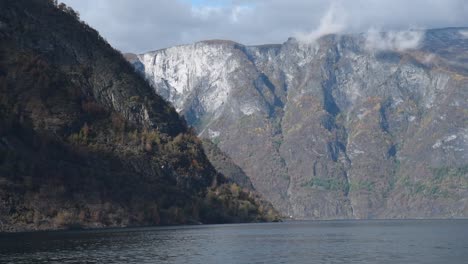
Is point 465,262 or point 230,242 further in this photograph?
point 230,242

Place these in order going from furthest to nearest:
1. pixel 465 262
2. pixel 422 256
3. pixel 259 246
Result: pixel 259 246 → pixel 422 256 → pixel 465 262

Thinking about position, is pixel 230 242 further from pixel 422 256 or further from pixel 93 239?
pixel 422 256

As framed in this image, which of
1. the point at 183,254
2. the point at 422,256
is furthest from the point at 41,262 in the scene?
the point at 422,256

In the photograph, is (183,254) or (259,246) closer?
(183,254)

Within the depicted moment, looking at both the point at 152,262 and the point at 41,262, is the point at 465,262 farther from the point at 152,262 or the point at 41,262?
the point at 41,262

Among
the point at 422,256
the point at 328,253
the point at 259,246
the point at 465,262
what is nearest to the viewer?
the point at 465,262

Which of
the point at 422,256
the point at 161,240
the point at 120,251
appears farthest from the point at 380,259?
the point at 161,240

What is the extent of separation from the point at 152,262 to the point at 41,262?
18.8 meters

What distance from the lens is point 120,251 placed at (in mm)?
158625

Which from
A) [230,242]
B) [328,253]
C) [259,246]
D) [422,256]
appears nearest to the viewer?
[422,256]

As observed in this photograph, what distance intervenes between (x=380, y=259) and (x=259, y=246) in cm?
4349

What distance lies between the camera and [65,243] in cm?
18200

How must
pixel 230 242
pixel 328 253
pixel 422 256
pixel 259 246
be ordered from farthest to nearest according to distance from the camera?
1. pixel 230 242
2. pixel 259 246
3. pixel 328 253
4. pixel 422 256

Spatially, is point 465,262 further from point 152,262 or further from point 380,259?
point 152,262
